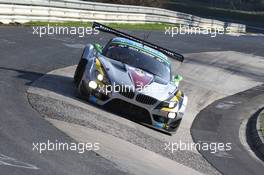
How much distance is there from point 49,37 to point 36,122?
12.5 metres

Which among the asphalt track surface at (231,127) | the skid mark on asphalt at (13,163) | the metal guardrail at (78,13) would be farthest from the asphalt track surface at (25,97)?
the asphalt track surface at (231,127)

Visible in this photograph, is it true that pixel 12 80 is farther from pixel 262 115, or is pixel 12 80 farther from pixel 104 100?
pixel 262 115

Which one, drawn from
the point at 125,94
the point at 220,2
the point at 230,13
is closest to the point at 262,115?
the point at 125,94

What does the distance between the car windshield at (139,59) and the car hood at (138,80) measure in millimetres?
292

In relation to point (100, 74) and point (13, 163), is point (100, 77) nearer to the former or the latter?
point (100, 74)

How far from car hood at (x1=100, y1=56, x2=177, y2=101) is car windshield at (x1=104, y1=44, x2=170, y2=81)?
292 mm

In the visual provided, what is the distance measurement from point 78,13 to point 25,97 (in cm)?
1669

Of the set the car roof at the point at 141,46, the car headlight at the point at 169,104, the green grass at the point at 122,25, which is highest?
the car roof at the point at 141,46

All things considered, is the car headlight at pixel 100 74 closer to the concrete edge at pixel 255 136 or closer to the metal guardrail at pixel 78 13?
the concrete edge at pixel 255 136

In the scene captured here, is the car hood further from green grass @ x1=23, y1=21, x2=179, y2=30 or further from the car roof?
green grass @ x1=23, y1=21, x2=179, y2=30

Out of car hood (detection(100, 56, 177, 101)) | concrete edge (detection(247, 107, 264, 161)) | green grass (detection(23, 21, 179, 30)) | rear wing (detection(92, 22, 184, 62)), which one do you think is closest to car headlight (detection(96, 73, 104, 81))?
car hood (detection(100, 56, 177, 101))

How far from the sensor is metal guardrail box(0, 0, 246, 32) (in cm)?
2320

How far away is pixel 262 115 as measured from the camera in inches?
623

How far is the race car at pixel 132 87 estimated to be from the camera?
1194 cm
